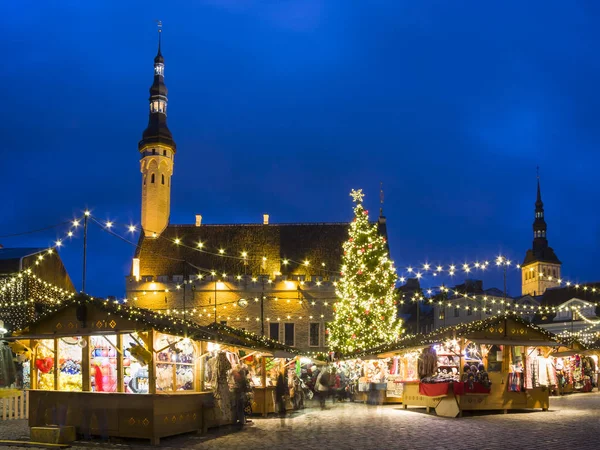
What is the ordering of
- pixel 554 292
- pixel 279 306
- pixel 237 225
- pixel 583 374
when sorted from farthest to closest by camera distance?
pixel 554 292
pixel 237 225
pixel 279 306
pixel 583 374

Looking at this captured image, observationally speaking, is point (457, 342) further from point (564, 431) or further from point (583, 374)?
point (583, 374)

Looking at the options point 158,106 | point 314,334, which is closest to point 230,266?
point 314,334

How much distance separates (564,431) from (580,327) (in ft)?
155

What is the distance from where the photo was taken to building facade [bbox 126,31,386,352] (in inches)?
1747

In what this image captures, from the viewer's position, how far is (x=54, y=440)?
1379cm

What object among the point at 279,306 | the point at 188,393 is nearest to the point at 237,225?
the point at 279,306

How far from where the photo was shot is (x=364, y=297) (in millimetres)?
32719

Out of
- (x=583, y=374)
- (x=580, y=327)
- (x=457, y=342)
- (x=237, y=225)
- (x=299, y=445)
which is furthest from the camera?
(x=580, y=327)

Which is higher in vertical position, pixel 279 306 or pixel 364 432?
pixel 279 306

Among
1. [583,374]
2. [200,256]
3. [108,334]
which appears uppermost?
[200,256]

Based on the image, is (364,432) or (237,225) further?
(237,225)

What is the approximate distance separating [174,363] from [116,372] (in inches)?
49.0

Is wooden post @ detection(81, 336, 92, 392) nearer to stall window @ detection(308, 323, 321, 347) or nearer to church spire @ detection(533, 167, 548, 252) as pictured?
stall window @ detection(308, 323, 321, 347)

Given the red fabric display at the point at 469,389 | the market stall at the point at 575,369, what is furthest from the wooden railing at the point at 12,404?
the market stall at the point at 575,369
